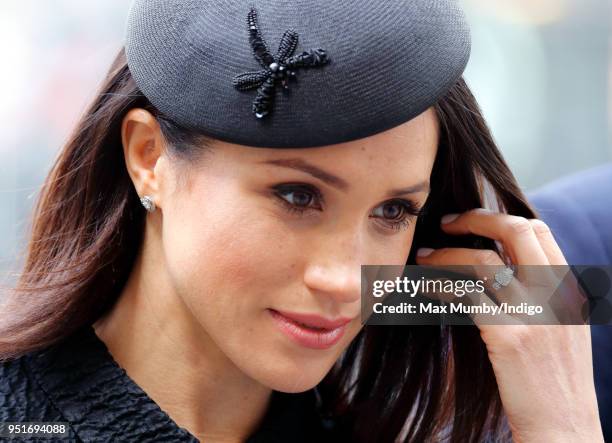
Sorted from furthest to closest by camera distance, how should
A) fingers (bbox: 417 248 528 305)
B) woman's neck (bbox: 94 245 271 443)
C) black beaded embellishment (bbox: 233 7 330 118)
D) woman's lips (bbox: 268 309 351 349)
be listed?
fingers (bbox: 417 248 528 305), woman's neck (bbox: 94 245 271 443), woman's lips (bbox: 268 309 351 349), black beaded embellishment (bbox: 233 7 330 118)

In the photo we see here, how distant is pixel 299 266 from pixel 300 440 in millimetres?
427

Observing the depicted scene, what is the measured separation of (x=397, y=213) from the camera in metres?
1.24

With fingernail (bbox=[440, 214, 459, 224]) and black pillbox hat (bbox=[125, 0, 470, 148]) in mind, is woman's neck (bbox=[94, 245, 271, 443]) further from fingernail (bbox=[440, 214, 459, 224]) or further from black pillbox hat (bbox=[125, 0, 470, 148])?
fingernail (bbox=[440, 214, 459, 224])

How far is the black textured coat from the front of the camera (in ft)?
3.97

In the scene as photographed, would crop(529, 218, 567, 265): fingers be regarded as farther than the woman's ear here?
Yes

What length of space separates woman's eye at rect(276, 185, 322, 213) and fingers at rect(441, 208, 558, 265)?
0.41 meters

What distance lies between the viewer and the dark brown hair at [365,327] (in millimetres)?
1268

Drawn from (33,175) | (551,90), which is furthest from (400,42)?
(551,90)

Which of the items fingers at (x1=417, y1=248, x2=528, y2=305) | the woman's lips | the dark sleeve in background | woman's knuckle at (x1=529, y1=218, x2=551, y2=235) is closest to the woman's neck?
the woman's lips

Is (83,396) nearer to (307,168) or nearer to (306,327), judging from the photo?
(306,327)

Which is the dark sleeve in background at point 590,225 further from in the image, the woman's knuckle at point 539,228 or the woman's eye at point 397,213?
the woman's eye at point 397,213

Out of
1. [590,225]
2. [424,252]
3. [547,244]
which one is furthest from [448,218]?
[590,225]

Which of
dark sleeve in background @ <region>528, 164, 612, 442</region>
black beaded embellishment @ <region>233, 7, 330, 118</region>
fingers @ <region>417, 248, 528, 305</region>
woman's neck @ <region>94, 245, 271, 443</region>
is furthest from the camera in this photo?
dark sleeve in background @ <region>528, 164, 612, 442</region>

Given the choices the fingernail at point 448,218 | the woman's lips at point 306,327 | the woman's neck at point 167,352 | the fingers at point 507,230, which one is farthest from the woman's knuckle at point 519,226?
the woman's neck at point 167,352
